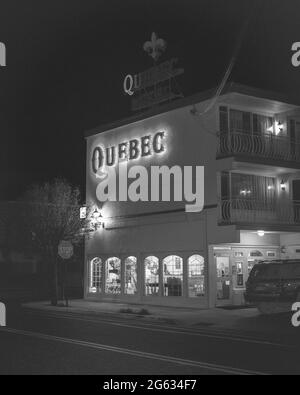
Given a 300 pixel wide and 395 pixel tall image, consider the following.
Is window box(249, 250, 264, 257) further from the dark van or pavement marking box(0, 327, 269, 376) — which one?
pavement marking box(0, 327, 269, 376)

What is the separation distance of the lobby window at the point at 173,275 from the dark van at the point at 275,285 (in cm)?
472

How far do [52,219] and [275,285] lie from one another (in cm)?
1227

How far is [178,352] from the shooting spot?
464 inches

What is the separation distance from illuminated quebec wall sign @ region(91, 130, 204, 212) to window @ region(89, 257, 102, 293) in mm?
3147

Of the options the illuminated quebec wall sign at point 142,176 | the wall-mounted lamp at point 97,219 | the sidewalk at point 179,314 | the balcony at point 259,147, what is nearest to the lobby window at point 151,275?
the sidewalk at point 179,314

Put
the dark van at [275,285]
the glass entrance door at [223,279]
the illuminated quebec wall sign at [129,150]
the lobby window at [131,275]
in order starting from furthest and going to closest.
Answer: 1. the lobby window at [131,275]
2. the illuminated quebec wall sign at [129,150]
3. the glass entrance door at [223,279]
4. the dark van at [275,285]

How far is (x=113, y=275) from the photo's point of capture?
28.3 meters

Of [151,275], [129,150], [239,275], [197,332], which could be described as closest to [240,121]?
[129,150]

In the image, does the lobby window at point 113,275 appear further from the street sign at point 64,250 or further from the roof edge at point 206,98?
the roof edge at point 206,98

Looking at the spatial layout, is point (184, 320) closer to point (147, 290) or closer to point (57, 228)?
point (147, 290)

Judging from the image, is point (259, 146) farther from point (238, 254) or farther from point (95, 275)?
point (95, 275)

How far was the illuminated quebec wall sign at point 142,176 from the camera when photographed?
2448 cm

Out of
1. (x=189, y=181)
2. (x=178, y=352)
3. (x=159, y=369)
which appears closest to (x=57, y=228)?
(x=189, y=181)
